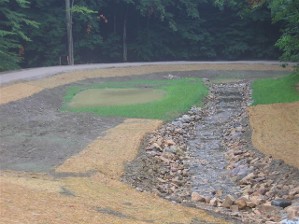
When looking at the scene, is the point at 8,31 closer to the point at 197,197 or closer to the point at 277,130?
the point at 277,130

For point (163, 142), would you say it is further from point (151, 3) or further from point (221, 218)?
point (151, 3)

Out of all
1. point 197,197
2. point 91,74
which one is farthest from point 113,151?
point 91,74

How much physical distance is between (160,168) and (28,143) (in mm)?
4439

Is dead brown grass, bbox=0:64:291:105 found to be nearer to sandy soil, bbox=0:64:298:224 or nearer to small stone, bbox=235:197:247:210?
sandy soil, bbox=0:64:298:224

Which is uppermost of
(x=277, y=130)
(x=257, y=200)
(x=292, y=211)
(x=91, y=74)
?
(x=91, y=74)

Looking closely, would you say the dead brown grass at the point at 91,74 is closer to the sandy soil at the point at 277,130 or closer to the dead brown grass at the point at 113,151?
the dead brown grass at the point at 113,151

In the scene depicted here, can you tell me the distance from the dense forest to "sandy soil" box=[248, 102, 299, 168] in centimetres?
2379

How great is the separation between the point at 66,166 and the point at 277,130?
7814mm

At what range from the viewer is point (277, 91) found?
25.2 meters

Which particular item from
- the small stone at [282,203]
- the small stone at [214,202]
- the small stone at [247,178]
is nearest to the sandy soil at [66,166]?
the small stone at [214,202]

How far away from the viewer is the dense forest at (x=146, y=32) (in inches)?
1714

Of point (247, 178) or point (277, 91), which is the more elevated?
point (277, 91)

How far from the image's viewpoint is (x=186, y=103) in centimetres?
2364

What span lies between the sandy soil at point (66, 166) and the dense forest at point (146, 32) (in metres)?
18.3
